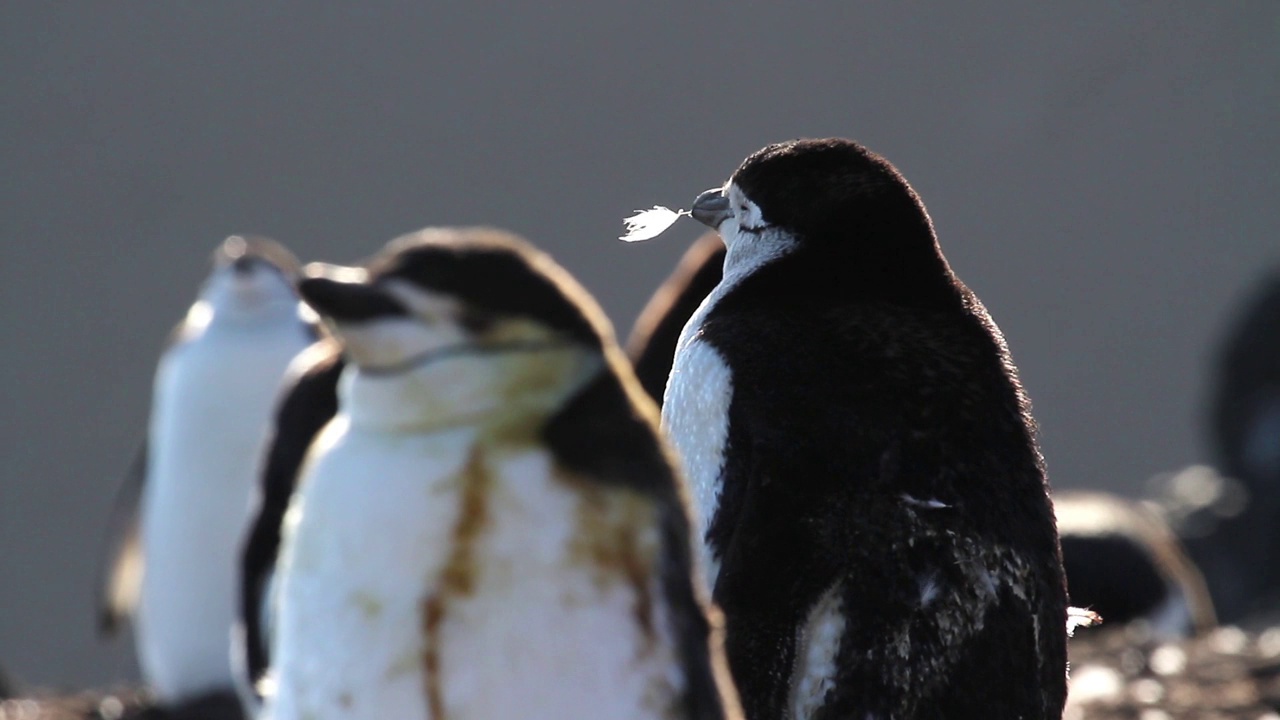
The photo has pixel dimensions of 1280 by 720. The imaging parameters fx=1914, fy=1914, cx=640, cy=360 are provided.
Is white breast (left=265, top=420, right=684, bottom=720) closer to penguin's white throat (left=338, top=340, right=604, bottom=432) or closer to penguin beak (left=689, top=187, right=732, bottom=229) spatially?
penguin's white throat (left=338, top=340, right=604, bottom=432)

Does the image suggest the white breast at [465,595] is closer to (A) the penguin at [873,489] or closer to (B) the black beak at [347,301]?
(B) the black beak at [347,301]

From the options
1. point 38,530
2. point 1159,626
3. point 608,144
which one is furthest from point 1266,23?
point 1159,626

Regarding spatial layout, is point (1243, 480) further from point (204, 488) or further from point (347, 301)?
point (347, 301)

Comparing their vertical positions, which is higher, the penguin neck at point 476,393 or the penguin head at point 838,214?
the penguin head at point 838,214

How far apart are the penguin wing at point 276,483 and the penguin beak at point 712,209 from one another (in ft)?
4.80

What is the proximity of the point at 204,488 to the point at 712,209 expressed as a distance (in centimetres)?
406

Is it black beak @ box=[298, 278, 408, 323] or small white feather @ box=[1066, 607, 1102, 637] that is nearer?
black beak @ box=[298, 278, 408, 323]

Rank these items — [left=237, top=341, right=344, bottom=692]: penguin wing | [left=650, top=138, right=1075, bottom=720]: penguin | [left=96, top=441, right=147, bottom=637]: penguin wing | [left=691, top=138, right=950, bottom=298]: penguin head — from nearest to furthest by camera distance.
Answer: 1. [left=650, top=138, right=1075, bottom=720]: penguin
2. [left=691, top=138, right=950, bottom=298]: penguin head
3. [left=237, top=341, right=344, bottom=692]: penguin wing
4. [left=96, top=441, right=147, bottom=637]: penguin wing

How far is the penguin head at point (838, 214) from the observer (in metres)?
3.24

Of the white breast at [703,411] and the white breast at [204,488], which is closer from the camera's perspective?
the white breast at [703,411]

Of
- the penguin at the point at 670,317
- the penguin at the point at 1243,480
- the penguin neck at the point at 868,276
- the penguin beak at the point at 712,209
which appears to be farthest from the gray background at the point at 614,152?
the penguin neck at the point at 868,276

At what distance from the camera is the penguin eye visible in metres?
2.09

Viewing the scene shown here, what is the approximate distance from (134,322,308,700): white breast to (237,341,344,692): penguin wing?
186 cm

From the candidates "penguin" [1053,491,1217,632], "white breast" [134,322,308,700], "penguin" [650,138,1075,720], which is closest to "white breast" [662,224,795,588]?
"penguin" [650,138,1075,720]
